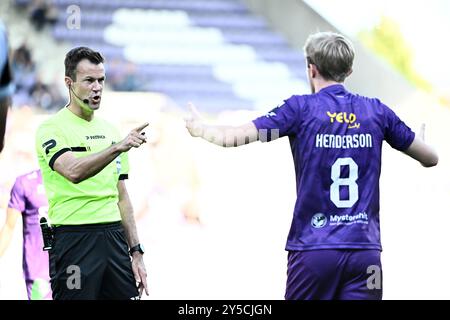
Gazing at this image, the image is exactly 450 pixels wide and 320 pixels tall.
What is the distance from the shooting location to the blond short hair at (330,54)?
377cm

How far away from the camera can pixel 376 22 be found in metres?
7.51

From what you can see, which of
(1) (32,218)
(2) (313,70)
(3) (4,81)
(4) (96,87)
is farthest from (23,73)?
(3) (4,81)

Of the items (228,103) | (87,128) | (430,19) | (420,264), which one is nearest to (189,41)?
(228,103)

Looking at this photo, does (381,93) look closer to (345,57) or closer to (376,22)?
(376,22)

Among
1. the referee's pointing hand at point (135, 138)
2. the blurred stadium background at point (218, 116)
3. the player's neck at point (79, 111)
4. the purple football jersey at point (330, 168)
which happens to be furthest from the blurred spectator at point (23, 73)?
the purple football jersey at point (330, 168)

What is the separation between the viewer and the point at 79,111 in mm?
4457

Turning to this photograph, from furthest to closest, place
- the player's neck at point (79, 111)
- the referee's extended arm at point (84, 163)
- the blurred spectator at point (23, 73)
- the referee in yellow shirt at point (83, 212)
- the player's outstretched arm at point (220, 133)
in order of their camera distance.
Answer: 1. the blurred spectator at point (23, 73)
2. the player's neck at point (79, 111)
3. the referee in yellow shirt at point (83, 212)
4. the referee's extended arm at point (84, 163)
5. the player's outstretched arm at point (220, 133)

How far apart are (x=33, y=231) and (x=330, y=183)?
2857mm

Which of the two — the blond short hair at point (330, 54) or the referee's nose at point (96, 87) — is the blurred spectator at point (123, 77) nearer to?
the referee's nose at point (96, 87)

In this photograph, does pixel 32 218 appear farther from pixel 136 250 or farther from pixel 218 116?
pixel 218 116

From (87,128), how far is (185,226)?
2.88 meters
